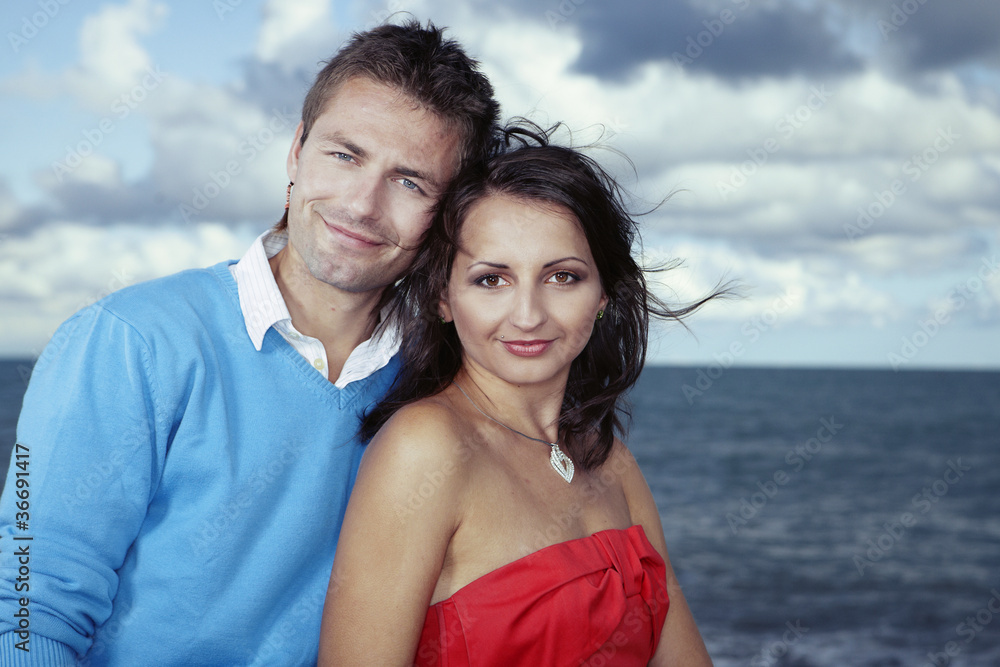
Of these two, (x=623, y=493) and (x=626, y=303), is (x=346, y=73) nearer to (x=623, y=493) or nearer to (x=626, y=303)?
(x=626, y=303)

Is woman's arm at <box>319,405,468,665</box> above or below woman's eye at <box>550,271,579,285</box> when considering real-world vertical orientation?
below

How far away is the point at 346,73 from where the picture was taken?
2621mm

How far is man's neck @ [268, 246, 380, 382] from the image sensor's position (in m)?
2.59

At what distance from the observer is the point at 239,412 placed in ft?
7.25

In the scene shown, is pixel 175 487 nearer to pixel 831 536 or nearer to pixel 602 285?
pixel 602 285

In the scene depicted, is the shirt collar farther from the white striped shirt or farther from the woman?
the woman

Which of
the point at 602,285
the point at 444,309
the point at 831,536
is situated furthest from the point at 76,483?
the point at 831,536

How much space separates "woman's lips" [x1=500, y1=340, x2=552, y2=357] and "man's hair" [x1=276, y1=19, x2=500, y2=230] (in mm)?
701

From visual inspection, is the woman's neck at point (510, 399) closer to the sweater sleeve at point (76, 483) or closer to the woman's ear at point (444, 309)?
the woman's ear at point (444, 309)

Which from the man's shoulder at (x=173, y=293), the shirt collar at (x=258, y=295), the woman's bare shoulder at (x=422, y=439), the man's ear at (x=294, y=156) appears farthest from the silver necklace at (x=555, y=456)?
the man's ear at (x=294, y=156)

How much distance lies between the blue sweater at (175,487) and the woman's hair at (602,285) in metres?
0.25

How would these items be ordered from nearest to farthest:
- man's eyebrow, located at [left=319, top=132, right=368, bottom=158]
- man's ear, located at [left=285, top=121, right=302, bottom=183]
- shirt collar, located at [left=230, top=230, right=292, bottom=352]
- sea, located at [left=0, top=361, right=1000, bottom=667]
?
shirt collar, located at [left=230, top=230, right=292, bottom=352] < man's eyebrow, located at [left=319, top=132, right=368, bottom=158] < man's ear, located at [left=285, top=121, right=302, bottom=183] < sea, located at [left=0, top=361, right=1000, bottom=667]

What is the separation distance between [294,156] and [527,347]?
1294 mm

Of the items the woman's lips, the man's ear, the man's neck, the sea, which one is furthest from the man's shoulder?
the sea
